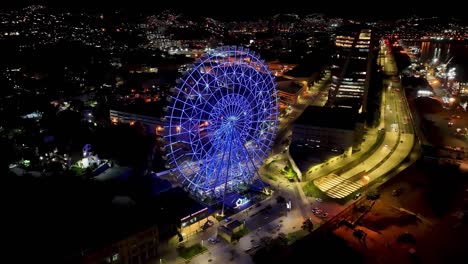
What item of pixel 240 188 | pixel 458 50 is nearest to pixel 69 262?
pixel 240 188

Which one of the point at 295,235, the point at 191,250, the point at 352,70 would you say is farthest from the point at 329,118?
the point at 352,70

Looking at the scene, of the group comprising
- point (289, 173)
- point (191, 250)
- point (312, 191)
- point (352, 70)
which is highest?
point (352, 70)

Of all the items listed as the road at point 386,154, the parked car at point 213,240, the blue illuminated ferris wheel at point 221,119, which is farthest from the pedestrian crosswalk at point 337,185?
the parked car at point 213,240

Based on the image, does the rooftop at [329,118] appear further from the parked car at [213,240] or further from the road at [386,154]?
the parked car at [213,240]

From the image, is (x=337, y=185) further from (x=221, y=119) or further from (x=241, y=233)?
(x=221, y=119)

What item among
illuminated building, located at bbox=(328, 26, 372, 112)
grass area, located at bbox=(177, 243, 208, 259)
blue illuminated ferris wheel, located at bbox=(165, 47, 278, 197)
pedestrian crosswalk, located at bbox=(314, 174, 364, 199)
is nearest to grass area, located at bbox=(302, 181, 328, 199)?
pedestrian crosswalk, located at bbox=(314, 174, 364, 199)

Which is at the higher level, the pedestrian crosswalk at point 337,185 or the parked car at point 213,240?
the pedestrian crosswalk at point 337,185
